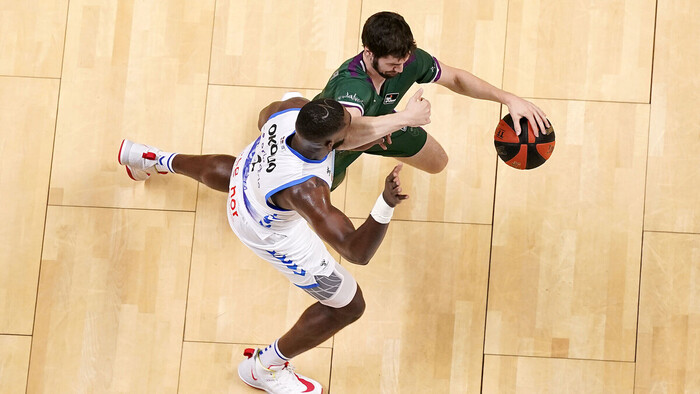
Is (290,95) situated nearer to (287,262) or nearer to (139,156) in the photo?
(139,156)

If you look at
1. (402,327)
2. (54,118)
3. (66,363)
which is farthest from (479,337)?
(54,118)

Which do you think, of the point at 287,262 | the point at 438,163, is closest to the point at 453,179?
the point at 438,163

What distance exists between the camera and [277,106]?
4.03 m

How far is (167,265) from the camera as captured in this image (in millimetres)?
4449

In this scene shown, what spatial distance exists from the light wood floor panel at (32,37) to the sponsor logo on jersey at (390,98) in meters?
2.35

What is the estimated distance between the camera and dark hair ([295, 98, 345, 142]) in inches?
116

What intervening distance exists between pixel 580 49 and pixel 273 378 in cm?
280

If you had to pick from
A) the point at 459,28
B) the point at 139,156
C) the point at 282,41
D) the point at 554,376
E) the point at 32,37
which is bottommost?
the point at 554,376

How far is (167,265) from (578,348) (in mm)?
2597

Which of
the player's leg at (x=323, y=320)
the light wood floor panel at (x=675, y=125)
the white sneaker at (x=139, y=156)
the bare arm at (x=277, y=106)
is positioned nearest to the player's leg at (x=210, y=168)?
the white sneaker at (x=139, y=156)

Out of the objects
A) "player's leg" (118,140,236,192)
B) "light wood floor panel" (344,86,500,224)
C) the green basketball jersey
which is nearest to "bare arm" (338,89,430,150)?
the green basketball jersey

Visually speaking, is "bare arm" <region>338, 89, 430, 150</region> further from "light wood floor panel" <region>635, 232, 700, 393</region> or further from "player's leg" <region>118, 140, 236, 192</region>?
"light wood floor panel" <region>635, 232, 700, 393</region>

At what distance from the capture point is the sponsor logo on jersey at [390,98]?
11.6 ft

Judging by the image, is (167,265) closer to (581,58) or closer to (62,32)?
(62,32)
